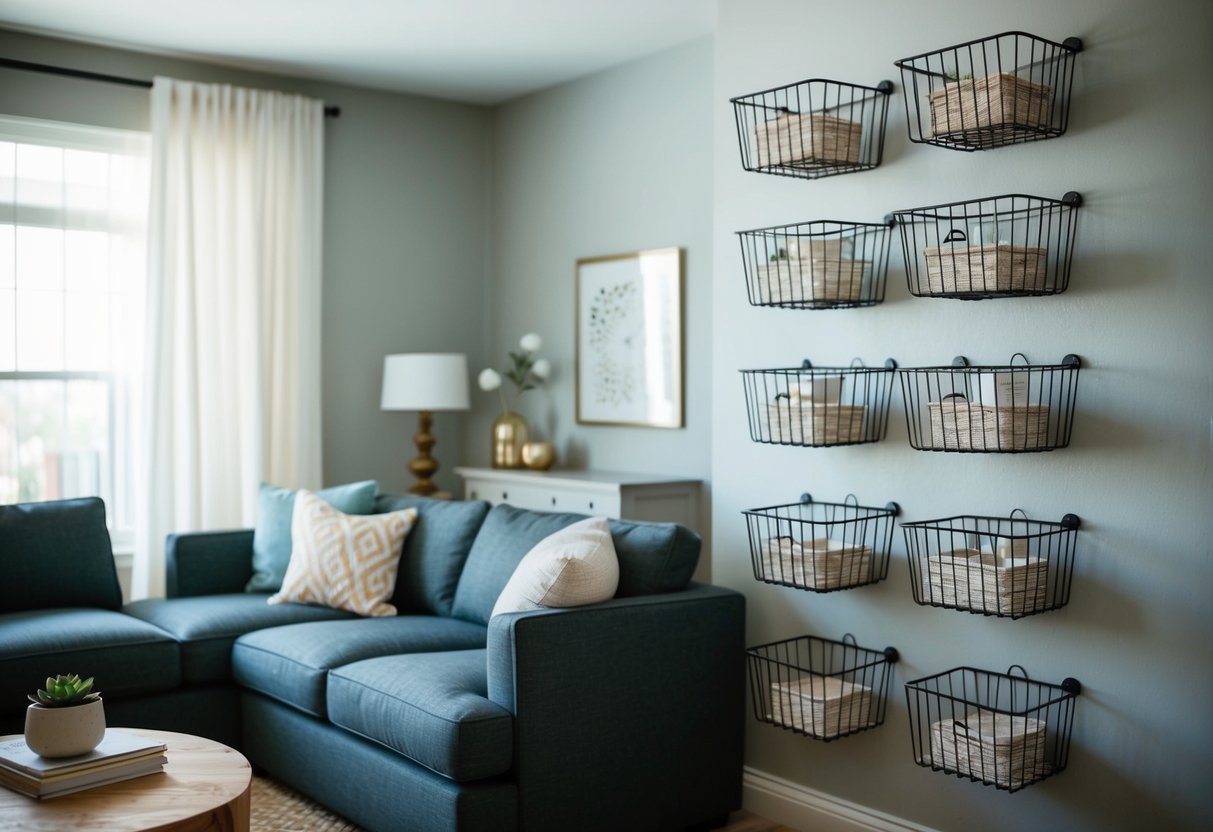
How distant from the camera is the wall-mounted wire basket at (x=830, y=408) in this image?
119 inches

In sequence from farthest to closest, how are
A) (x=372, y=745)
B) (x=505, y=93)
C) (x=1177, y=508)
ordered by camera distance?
(x=505, y=93) < (x=372, y=745) < (x=1177, y=508)

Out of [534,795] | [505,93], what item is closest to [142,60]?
[505,93]

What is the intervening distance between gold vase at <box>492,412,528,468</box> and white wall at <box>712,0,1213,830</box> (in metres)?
1.95

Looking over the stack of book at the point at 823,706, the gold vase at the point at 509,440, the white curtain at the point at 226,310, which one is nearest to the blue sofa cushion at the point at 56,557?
the white curtain at the point at 226,310

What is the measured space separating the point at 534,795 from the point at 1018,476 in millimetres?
1386

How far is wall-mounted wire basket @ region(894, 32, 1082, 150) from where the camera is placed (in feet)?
8.41

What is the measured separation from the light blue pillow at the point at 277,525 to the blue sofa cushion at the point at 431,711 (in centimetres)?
101

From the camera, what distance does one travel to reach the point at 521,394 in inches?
213

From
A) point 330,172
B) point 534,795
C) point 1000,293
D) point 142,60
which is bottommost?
point 534,795

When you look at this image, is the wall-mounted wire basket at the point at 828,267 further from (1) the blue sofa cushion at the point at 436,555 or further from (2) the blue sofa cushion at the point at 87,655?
(2) the blue sofa cushion at the point at 87,655

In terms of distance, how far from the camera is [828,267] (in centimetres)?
→ 301

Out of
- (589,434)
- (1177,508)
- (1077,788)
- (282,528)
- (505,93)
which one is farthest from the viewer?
(505,93)

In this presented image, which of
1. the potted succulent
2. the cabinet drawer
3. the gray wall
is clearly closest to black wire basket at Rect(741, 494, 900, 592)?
the cabinet drawer

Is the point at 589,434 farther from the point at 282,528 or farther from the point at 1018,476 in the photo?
the point at 1018,476
